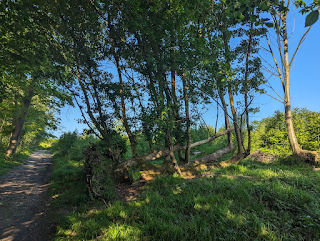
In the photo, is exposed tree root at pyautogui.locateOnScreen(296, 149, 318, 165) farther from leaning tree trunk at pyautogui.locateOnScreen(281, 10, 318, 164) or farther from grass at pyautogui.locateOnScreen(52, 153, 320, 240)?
grass at pyautogui.locateOnScreen(52, 153, 320, 240)

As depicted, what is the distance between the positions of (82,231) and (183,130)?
6289 millimetres

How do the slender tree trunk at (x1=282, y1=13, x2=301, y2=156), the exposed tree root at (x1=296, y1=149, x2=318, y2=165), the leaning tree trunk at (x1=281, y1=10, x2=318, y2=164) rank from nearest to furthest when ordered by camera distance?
1. the exposed tree root at (x1=296, y1=149, x2=318, y2=165)
2. the leaning tree trunk at (x1=281, y1=10, x2=318, y2=164)
3. the slender tree trunk at (x1=282, y1=13, x2=301, y2=156)

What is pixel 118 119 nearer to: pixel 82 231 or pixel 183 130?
pixel 183 130

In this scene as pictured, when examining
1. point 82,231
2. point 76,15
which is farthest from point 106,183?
point 76,15

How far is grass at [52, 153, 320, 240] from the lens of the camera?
131 inches

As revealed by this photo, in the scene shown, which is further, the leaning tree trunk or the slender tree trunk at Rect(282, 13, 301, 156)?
the slender tree trunk at Rect(282, 13, 301, 156)

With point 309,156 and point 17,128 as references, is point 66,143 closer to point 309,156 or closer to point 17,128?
point 17,128

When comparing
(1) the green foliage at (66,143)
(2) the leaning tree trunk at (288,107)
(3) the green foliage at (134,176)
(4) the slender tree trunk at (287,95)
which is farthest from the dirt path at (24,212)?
(4) the slender tree trunk at (287,95)

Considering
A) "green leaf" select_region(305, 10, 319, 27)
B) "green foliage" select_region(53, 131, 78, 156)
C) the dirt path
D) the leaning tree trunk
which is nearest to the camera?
"green leaf" select_region(305, 10, 319, 27)

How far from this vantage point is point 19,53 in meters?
8.16

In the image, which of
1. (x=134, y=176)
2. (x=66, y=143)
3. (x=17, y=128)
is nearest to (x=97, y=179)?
(x=134, y=176)

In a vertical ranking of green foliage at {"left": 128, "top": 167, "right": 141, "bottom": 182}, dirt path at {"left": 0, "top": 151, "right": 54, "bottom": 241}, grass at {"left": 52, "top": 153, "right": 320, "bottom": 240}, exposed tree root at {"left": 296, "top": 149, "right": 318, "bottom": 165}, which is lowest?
dirt path at {"left": 0, "top": 151, "right": 54, "bottom": 241}

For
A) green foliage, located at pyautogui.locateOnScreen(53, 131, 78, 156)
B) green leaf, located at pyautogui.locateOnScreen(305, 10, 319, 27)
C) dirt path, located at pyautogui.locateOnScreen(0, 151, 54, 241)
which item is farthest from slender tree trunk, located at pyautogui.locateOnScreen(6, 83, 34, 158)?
green leaf, located at pyautogui.locateOnScreen(305, 10, 319, 27)

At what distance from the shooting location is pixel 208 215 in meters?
3.94
